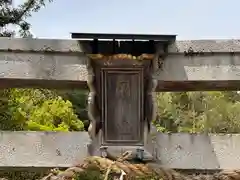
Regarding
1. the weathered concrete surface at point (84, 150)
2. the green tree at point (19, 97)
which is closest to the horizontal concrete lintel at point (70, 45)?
the weathered concrete surface at point (84, 150)

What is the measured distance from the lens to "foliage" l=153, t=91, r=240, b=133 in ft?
55.1

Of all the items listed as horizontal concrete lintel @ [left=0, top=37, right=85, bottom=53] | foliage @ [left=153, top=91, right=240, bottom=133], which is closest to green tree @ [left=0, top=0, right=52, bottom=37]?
horizontal concrete lintel @ [left=0, top=37, right=85, bottom=53]

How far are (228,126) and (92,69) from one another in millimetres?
13663

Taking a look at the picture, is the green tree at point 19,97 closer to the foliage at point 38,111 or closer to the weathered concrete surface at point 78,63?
the foliage at point 38,111

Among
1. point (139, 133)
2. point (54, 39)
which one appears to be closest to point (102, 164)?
point (139, 133)

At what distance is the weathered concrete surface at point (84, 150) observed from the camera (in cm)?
333

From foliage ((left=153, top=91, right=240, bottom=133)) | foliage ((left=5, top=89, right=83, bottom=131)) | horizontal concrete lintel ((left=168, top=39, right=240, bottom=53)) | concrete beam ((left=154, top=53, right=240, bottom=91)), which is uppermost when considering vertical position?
horizontal concrete lintel ((left=168, top=39, right=240, bottom=53))

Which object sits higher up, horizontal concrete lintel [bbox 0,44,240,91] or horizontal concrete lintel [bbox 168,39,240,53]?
horizontal concrete lintel [bbox 168,39,240,53]

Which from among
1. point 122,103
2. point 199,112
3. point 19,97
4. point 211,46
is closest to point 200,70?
point 211,46

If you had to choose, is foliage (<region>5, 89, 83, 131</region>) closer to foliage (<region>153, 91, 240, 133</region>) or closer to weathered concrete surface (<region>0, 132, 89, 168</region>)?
weathered concrete surface (<region>0, 132, 89, 168</region>)

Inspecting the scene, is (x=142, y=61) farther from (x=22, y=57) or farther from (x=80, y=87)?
(x=22, y=57)

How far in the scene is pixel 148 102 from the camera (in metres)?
3.24

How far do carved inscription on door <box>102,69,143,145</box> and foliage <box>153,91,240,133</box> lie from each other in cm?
1295

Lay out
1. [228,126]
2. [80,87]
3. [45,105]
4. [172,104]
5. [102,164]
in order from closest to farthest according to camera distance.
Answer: [102,164] → [80,87] → [45,105] → [228,126] → [172,104]
